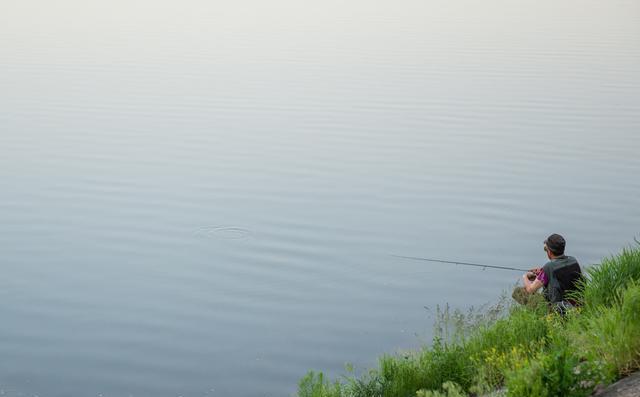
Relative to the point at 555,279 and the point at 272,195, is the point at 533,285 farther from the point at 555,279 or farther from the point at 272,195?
the point at 272,195

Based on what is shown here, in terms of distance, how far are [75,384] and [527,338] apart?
185 inches

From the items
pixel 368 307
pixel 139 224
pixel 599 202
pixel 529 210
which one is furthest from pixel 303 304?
pixel 599 202

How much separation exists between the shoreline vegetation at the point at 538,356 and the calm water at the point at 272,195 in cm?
179

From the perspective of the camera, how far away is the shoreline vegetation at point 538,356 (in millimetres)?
6910

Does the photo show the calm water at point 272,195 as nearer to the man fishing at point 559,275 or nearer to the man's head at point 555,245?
the man fishing at point 559,275

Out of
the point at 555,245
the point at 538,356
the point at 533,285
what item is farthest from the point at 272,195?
the point at 538,356

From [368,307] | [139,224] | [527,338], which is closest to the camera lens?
[527,338]

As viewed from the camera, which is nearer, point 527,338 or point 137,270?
point 527,338

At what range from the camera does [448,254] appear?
14586mm

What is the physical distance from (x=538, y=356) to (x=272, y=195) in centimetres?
1030

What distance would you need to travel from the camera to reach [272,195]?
1717 cm

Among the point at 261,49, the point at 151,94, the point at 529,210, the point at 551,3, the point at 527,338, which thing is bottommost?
the point at 527,338

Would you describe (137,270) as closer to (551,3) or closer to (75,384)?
(75,384)

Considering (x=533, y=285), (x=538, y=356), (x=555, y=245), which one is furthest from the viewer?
(x=533, y=285)
